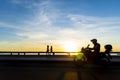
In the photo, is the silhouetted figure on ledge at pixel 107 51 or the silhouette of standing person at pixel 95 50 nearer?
the silhouetted figure on ledge at pixel 107 51

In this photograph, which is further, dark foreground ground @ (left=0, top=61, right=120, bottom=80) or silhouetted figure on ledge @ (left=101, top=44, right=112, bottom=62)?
silhouetted figure on ledge @ (left=101, top=44, right=112, bottom=62)

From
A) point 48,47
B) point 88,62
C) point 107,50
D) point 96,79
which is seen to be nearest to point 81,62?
point 88,62

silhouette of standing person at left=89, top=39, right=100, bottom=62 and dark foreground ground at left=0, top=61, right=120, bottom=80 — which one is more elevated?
silhouette of standing person at left=89, top=39, right=100, bottom=62

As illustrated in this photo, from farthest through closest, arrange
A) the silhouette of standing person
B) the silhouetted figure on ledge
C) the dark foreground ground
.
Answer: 1. the silhouette of standing person
2. the silhouetted figure on ledge
3. the dark foreground ground

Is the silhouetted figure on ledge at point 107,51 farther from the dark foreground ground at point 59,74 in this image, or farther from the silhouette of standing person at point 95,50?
the dark foreground ground at point 59,74

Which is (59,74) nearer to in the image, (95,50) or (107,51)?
(95,50)

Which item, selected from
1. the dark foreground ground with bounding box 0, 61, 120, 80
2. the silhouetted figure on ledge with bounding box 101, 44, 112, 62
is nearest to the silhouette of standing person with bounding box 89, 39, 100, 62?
the silhouetted figure on ledge with bounding box 101, 44, 112, 62

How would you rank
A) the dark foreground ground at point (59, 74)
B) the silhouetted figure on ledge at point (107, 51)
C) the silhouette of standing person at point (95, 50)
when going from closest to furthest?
the dark foreground ground at point (59, 74), the silhouetted figure on ledge at point (107, 51), the silhouette of standing person at point (95, 50)

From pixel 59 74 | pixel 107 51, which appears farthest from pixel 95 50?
pixel 59 74

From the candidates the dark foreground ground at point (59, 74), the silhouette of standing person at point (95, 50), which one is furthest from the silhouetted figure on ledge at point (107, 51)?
the dark foreground ground at point (59, 74)

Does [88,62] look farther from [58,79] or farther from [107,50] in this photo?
[58,79]

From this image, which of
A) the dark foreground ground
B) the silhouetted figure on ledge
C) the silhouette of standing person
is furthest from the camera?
the silhouette of standing person

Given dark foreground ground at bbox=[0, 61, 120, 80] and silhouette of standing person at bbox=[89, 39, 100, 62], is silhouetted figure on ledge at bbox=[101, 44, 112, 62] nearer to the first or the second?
silhouette of standing person at bbox=[89, 39, 100, 62]

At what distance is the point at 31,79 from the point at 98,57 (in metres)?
8.82
